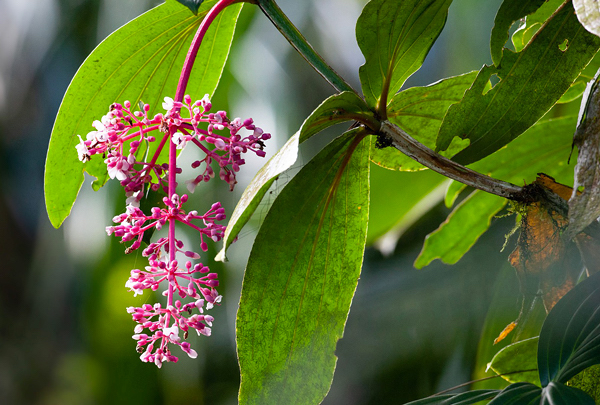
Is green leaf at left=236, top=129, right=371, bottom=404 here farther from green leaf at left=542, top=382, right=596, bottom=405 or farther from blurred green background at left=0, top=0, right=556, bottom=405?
blurred green background at left=0, top=0, right=556, bottom=405

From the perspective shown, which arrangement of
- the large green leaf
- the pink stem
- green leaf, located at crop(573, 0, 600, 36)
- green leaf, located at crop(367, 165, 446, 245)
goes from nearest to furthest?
green leaf, located at crop(573, 0, 600, 36) < the pink stem < the large green leaf < green leaf, located at crop(367, 165, 446, 245)

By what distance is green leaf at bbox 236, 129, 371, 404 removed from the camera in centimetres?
34

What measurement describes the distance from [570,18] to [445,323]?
1120 mm

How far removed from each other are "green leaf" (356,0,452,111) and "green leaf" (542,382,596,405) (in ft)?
0.72

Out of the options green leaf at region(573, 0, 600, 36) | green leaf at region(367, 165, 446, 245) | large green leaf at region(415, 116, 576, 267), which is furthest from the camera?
green leaf at region(367, 165, 446, 245)

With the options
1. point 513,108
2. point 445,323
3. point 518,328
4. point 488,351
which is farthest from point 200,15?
point 445,323

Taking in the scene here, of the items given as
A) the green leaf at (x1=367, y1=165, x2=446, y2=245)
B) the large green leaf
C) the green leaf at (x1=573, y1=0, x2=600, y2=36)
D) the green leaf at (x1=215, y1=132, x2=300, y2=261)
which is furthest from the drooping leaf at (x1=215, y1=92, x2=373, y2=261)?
the green leaf at (x1=367, y1=165, x2=446, y2=245)

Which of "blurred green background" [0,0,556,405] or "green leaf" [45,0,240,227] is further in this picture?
"blurred green background" [0,0,556,405]

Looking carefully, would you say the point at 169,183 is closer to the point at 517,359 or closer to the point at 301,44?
the point at 301,44

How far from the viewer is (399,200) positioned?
3.31 ft

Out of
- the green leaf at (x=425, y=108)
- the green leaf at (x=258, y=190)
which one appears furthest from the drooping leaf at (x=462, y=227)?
the green leaf at (x=258, y=190)

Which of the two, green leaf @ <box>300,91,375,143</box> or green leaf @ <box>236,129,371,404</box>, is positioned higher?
green leaf @ <box>300,91,375,143</box>

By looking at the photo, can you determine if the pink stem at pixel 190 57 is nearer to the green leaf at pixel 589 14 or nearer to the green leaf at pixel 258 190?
the green leaf at pixel 258 190

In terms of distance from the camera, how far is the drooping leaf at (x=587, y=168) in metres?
0.25
